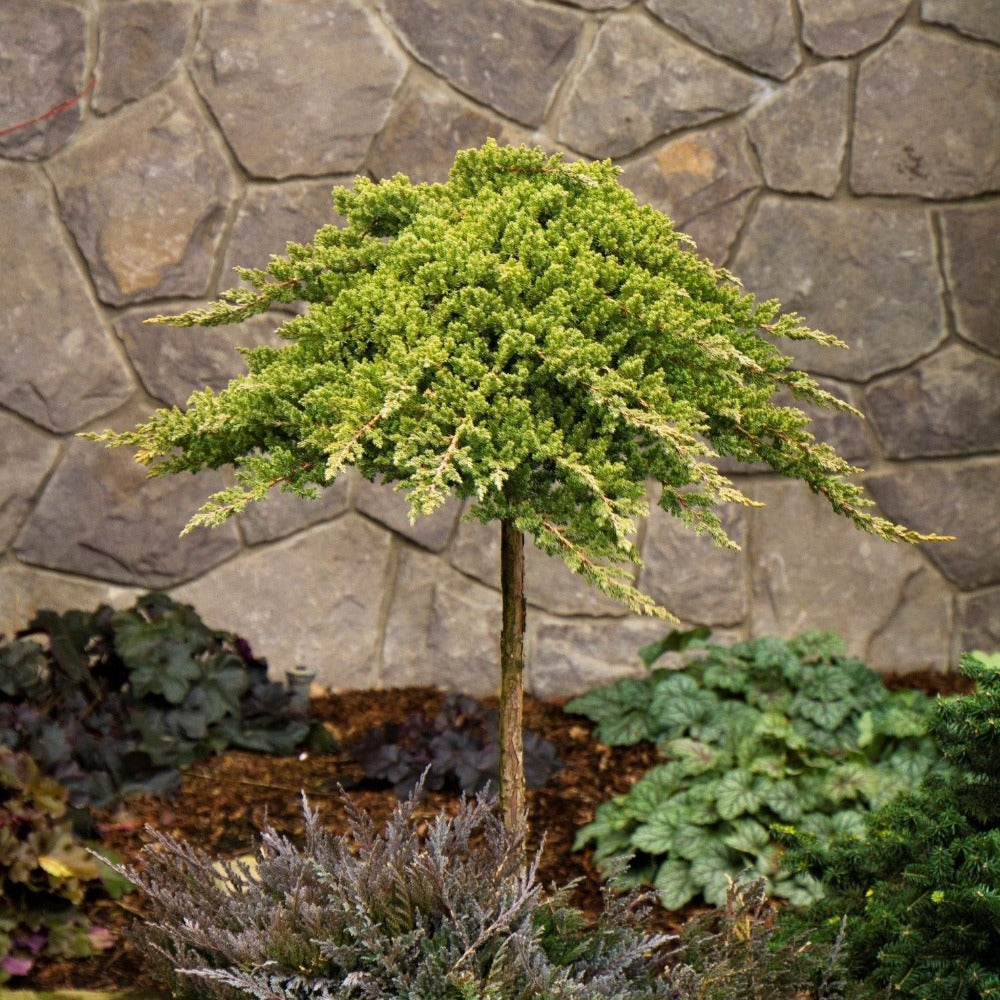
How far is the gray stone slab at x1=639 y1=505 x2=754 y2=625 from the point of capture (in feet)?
14.2

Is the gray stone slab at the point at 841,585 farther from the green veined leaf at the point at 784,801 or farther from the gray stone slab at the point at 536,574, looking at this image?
the green veined leaf at the point at 784,801

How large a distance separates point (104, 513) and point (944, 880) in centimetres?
269

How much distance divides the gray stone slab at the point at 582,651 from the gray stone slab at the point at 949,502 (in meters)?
0.83

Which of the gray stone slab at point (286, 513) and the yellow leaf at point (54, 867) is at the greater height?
the gray stone slab at point (286, 513)

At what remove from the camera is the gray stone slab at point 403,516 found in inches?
167

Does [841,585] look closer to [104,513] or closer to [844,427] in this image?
[844,427]

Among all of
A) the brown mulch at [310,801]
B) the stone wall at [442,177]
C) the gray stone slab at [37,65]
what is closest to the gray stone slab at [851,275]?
the stone wall at [442,177]

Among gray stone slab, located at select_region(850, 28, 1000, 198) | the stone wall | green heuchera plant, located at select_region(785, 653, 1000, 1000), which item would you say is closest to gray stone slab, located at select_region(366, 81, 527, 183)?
the stone wall

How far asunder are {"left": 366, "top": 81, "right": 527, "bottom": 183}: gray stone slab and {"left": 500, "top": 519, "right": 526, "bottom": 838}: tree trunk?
183cm

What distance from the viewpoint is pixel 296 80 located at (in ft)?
13.2

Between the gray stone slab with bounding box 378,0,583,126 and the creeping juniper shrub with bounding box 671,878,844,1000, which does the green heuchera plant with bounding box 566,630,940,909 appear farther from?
the gray stone slab with bounding box 378,0,583,126

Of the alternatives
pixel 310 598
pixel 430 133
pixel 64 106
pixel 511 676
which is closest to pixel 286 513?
pixel 310 598

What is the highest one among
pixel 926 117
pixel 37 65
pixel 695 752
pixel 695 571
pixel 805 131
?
pixel 926 117

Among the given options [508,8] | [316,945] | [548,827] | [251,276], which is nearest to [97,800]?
[548,827]
